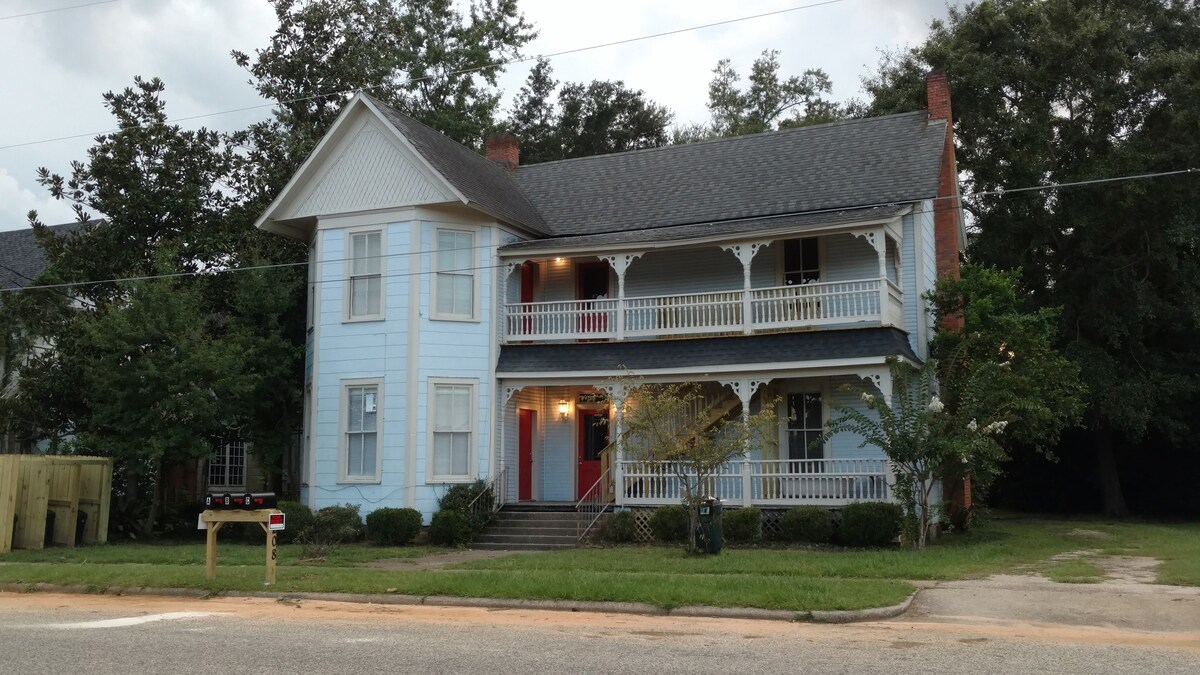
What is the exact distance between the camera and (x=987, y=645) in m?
9.04

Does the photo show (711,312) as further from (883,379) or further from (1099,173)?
(1099,173)

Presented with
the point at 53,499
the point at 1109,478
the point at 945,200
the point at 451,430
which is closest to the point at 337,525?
the point at 451,430

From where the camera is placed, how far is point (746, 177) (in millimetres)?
24141

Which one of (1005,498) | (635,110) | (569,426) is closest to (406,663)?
(569,426)

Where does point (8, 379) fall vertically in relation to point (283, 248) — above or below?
below

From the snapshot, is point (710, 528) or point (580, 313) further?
point (580, 313)

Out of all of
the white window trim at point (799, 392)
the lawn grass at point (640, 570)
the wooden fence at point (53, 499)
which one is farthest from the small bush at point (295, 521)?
the white window trim at point (799, 392)

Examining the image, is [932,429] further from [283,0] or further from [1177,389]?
[283,0]

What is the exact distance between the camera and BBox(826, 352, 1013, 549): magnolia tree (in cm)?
1741

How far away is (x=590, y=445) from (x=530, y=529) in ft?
11.5

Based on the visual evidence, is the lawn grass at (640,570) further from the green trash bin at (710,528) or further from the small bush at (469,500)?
the small bush at (469,500)

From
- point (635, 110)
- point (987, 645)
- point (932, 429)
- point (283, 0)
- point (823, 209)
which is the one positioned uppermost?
point (635, 110)

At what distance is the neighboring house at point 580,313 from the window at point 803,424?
0.14 ft

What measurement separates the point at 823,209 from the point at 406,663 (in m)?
15.8
